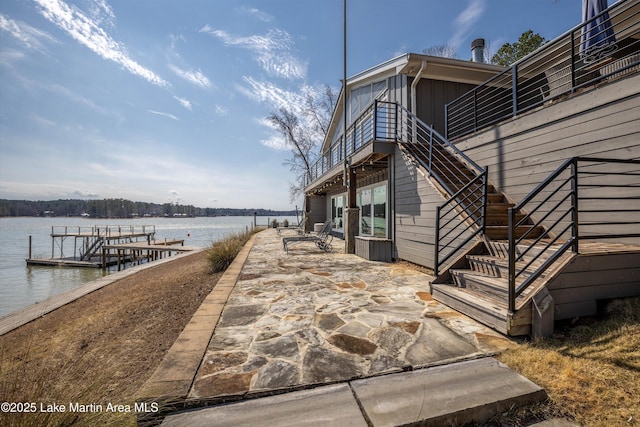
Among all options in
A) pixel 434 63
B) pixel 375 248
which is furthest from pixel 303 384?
pixel 434 63

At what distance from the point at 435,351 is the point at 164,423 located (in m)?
2.24

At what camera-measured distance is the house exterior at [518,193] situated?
291 cm

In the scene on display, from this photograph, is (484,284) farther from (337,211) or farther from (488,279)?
(337,211)

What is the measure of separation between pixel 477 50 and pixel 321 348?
13015mm

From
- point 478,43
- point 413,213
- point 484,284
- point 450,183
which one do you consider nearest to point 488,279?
point 484,284

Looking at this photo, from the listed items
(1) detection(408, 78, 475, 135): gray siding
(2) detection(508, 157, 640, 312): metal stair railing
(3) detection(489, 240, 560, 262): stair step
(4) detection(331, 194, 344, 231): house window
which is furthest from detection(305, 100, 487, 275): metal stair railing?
(4) detection(331, 194, 344, 231): house window

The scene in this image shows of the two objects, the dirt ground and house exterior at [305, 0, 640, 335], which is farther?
house exterior at [305, 0, 640, 335]

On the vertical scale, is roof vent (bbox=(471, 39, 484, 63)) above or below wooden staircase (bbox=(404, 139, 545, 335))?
above

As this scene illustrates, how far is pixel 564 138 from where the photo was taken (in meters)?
4.41

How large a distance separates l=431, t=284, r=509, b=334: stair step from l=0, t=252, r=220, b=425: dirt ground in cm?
333

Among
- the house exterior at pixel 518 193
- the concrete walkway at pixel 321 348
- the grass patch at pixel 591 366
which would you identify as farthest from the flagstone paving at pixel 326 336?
the house exterior at pixel 518 193

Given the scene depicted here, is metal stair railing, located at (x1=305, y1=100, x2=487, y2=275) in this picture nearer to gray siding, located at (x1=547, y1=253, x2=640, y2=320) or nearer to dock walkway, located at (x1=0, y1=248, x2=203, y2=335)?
gray siding, located at (x1=547, y1=253, x2=640, y2=320)

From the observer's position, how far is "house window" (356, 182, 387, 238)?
9344 millimetres

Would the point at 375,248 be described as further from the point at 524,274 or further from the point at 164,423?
the point at 164,423
